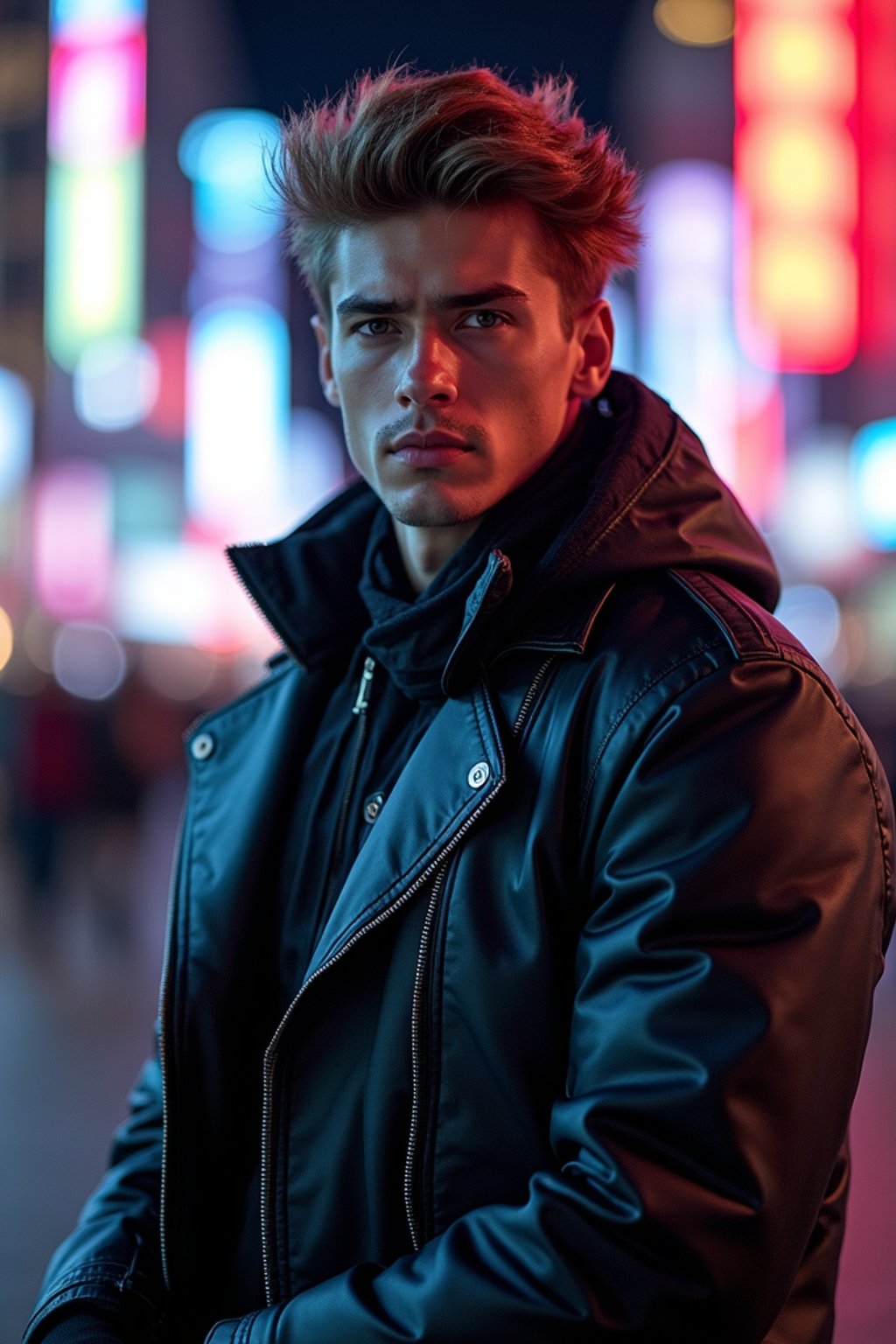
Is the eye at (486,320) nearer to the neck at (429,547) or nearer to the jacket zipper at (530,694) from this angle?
the neck at (429,547)

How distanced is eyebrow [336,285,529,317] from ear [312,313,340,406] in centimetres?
25

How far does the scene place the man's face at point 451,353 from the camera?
1.85 metres

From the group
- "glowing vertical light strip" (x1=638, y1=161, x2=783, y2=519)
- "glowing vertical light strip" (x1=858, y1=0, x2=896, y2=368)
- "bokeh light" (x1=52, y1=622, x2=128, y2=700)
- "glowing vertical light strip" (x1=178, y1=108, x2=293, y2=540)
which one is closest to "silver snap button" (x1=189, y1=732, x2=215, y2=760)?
"glowing vertical light strip" (x1=858, y1=0, x2=896, y2=368)

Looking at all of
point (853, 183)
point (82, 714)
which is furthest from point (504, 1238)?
point (853, 183)

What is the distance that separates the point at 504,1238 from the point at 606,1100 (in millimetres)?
180

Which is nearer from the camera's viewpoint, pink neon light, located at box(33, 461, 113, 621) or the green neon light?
the green neon light

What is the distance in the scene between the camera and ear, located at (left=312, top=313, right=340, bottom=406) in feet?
7.10

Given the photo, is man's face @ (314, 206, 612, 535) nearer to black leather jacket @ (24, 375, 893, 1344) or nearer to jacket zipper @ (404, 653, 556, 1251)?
black leather jacket @ (24, 375, 893, 1344)

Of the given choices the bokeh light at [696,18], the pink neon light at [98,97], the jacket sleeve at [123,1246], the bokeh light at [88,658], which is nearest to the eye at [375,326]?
the jacket sleeve at [123,1246]

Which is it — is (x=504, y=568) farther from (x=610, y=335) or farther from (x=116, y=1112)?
(x=116, y=1112)

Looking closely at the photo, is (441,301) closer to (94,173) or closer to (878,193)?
(878,193)

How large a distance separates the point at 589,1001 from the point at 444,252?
100 cm

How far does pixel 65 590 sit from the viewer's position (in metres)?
27.1

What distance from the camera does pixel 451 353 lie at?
1867 millimetres
